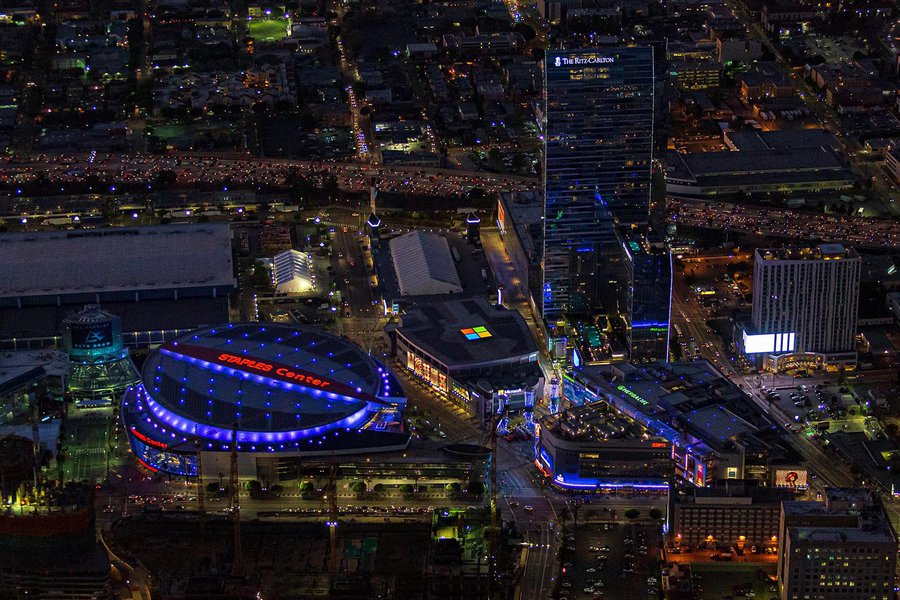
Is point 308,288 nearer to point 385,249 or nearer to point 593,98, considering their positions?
point 385,249

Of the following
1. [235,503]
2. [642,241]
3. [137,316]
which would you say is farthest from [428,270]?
[235,503]

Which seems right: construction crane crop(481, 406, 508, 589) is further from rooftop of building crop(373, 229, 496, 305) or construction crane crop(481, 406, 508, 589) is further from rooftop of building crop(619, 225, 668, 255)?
rooftop of building crop(373, 229, 496, 305)

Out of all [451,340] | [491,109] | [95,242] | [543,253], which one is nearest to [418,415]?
[451,340]

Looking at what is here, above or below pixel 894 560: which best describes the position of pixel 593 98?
above

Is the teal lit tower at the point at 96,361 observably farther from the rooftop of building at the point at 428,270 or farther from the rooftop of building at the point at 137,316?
the rooftop of building at the point at 428,270

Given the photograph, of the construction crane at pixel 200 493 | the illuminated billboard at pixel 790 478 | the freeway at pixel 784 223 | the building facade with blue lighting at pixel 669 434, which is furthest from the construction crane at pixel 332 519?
the freeway at pixel 784 223

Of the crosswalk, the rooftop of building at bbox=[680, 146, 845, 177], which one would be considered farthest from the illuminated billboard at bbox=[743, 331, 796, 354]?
the crosswalk
